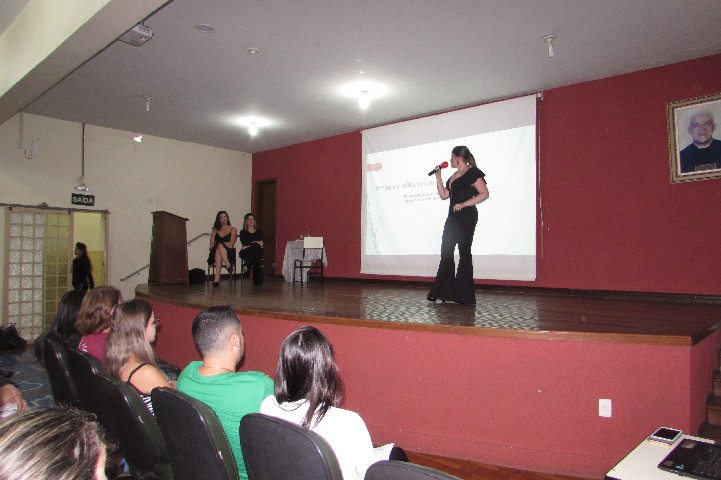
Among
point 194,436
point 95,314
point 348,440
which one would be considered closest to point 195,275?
point 95,314

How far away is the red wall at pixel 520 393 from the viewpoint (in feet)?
8.52

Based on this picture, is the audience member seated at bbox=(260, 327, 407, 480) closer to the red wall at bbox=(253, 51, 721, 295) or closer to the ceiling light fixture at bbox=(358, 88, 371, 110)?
the red wall at bbox=(253, 51, 721, 295)

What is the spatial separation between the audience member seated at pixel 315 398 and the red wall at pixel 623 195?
4.91 m

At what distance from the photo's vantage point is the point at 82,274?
6.96 meters

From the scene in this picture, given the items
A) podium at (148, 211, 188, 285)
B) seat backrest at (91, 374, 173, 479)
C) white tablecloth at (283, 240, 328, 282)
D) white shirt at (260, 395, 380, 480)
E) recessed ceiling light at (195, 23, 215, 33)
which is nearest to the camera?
white shirt at (260, 395, 380, 480)

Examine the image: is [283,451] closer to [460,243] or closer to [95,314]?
[95,314]

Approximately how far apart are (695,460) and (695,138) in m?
4.69

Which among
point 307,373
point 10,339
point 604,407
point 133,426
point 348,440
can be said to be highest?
point 307,373

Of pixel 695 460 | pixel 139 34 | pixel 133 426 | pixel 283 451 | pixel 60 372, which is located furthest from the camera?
pixel 139 34

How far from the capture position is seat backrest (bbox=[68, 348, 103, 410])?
191cm

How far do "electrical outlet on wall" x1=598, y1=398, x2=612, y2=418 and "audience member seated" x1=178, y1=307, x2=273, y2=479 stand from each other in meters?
2.01

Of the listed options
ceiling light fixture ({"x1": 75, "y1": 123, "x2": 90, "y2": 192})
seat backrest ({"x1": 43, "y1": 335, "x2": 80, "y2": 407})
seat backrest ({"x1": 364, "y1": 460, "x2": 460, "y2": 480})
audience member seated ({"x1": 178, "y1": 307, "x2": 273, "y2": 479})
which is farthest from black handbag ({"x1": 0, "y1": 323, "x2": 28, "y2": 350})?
seat backrest ({"x1": 364, "y1": 460, "x2": 460, "y2": 480})

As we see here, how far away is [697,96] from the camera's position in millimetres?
4969

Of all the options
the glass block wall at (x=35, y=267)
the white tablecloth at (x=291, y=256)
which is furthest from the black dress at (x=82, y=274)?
the white tablecloth at (x=291, y=256)
